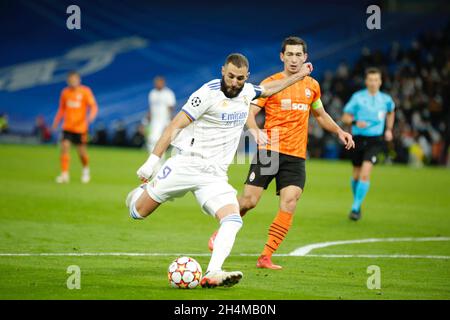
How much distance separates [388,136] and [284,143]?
19.3ft

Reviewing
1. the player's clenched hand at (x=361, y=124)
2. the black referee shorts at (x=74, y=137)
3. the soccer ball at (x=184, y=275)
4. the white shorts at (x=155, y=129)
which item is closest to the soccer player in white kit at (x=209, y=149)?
the soccer ball at (x=184, y=275)

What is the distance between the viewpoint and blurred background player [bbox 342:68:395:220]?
1605cm

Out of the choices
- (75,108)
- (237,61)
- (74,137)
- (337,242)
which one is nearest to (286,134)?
(237,61)

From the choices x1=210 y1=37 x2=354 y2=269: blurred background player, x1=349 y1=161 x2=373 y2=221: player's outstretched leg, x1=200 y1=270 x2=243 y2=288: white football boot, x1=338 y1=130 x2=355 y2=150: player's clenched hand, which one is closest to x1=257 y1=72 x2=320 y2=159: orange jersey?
x1=210 y1=37 x2=354 y2=269: blurred background player

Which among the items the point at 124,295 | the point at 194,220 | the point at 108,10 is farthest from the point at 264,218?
the point at 108,10

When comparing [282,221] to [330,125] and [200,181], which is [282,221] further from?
[200,181]

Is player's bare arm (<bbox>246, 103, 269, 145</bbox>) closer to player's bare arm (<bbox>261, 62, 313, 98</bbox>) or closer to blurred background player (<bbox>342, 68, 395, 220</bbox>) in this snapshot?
player's bare arm (<bbox>261, 62, 313, 98</bbox>)

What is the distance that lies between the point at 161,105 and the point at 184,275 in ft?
63.3

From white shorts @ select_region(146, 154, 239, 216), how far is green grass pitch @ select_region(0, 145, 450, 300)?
36.7 inches

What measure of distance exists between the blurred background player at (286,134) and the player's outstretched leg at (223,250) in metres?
1.81

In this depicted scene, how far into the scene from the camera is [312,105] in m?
11.1

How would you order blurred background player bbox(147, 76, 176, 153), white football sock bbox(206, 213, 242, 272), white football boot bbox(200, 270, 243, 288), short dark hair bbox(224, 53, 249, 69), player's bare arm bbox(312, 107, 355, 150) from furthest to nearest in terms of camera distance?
1. blurred background player bbox(147, 76, 176, 153)
2. player's bare arm bbox(312, 107, 355, 150)
3. short dark hair bbox(224, 53, 249, 69)
4. white football sock bbox(206, 213, 242, 272)
5. white football boot bbox(200, 270, 243, 288)

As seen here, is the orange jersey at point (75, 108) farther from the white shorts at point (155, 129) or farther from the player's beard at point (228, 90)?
the player's beard at point (228, 90)

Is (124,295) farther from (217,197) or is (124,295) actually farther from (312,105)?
(312,105)
